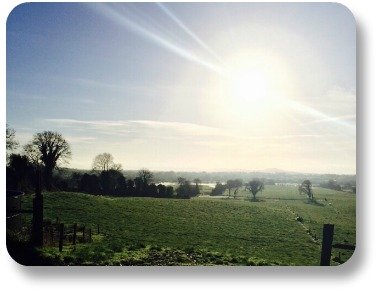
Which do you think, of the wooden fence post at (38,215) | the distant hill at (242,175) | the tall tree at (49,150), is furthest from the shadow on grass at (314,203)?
the wooden fence post at (38,215)

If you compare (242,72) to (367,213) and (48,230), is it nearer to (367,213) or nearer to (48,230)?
(367,213)

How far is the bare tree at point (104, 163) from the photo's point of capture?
15.6 ft

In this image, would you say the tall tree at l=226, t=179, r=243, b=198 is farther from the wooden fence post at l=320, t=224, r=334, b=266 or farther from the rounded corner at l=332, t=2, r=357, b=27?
the rounded corner at l=332, t=2, r=357, b=27

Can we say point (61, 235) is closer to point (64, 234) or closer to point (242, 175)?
point (64, 234)

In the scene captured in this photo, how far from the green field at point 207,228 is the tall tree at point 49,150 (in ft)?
1.01

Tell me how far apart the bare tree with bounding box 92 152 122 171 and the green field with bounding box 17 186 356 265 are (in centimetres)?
36

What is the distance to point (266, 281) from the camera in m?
4.67

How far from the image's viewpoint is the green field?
4789mm

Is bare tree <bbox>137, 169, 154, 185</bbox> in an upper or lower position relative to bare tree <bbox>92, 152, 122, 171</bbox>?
lower

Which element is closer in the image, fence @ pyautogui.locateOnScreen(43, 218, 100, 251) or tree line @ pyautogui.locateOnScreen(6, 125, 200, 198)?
tree line @ pyautogui.locateOnScreen(6, 125, 200, 198)

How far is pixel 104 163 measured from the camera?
4824 millimetres

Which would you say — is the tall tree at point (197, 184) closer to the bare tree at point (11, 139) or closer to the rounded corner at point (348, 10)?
the bare tree at point (11, 139)

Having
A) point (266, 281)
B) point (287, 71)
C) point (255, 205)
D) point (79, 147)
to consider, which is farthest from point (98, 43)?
point (266, 281)

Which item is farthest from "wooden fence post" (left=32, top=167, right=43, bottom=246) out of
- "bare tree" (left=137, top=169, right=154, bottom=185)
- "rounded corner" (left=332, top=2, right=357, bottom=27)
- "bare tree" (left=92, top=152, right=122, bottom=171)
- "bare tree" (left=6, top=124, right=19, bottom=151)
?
"rounded corner" (left=332, top=2, right=357, bottom=27)
